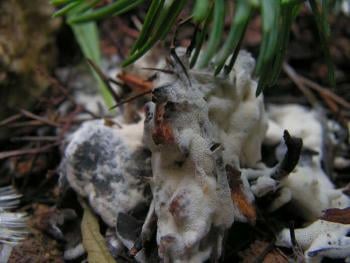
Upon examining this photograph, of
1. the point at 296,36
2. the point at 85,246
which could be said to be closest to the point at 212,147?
the point at 85,246

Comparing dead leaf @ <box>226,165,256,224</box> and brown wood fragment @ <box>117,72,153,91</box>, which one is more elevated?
brown wood fragment @ <box>117,72,153,91</box>

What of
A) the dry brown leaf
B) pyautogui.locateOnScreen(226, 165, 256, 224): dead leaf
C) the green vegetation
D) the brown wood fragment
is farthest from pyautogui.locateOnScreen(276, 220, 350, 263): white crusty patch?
the brown wood fragment

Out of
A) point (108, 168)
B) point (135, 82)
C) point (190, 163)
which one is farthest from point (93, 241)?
point (135, 82)

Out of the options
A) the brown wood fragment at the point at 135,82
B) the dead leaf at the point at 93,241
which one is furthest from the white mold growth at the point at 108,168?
the brown wood fragment at the point at 135,82

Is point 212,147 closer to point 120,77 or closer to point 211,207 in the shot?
point 211,207

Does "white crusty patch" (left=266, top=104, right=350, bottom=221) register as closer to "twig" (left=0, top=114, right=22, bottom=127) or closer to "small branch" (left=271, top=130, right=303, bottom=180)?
"small branch" (left=271, top=130, right=303, bottom=180)

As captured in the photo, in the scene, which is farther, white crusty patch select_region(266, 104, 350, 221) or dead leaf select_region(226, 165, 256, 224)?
white crusty patch select_region(266, 104, 350, 221)

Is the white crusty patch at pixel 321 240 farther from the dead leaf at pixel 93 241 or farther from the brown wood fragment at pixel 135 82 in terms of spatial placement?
the brown wood fragment at pixel 135 82

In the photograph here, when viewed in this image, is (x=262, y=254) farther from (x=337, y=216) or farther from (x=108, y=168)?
(x=108, y=168)
